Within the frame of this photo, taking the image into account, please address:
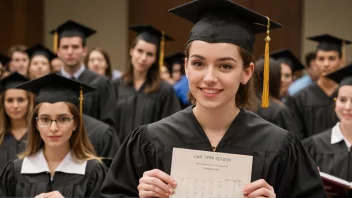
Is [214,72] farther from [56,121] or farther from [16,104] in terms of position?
[16,104]

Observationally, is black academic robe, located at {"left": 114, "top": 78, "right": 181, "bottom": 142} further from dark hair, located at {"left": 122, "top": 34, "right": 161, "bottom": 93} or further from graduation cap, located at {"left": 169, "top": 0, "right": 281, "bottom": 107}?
graduation cap, located at {"left": 169, "top": 0, "right": 281, "bottom": 107}

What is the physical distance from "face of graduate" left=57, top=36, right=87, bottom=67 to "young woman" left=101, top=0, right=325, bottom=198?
3404 millimetres

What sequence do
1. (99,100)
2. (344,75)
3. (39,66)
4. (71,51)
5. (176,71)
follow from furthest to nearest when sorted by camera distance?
(176,71), (39,66), (71,51), (99,100), (344,75)

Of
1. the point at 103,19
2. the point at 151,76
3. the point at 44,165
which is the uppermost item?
the point at 103,19

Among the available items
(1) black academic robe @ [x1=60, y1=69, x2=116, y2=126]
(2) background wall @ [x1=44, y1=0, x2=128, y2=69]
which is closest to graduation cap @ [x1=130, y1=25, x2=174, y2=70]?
(1) black academic robe @ [x1=60, y1=69, x2=116, y2=126]

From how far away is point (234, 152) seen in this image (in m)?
2.55

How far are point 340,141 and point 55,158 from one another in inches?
84.9

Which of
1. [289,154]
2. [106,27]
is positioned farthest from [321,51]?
[106,27]

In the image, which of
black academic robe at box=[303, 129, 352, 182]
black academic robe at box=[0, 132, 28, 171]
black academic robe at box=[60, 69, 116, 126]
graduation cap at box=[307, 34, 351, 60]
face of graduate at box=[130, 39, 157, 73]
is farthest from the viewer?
graduation cap at box=[307, 34, 351, 60]

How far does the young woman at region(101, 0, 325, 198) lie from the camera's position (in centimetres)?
245

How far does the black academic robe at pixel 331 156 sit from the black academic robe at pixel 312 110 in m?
1.17

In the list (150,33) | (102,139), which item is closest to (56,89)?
(102,139)

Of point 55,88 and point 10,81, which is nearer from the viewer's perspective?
point 55,88

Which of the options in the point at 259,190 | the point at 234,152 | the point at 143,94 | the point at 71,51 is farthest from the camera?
the point at 143,94
